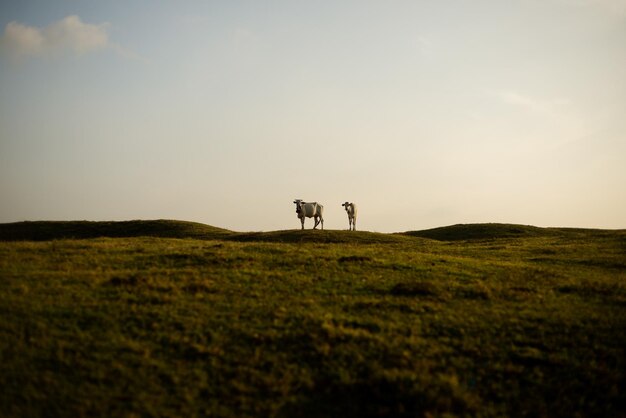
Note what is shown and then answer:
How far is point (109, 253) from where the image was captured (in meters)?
25.1

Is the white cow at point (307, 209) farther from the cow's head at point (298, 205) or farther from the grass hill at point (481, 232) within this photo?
the grass hill at point (481, 232)

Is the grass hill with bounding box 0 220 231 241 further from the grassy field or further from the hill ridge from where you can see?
the grassy field

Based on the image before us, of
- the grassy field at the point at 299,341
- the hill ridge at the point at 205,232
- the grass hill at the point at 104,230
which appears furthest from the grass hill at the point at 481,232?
the grassy field at the point at 299,341

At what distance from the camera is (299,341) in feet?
43.9

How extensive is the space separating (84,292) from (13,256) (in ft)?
27.7

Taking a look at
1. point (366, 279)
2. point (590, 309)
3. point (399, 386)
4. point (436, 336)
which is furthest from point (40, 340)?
point (590, 309)

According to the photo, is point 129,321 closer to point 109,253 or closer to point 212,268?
point 212,268

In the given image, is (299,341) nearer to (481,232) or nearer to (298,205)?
(298,205)

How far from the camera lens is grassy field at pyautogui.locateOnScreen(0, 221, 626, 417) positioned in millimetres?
10789

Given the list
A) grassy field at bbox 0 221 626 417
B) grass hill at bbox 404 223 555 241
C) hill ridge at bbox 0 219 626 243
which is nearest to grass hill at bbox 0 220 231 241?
hill ridge at bbox 0 219 626 243

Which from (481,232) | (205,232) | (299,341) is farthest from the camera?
(481,232)

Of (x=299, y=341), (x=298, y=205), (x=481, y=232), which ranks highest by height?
(x=298, y=205)

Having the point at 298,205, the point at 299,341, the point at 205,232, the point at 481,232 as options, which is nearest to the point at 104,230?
the point at 205,232

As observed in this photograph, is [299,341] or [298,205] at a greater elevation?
[298,205]
